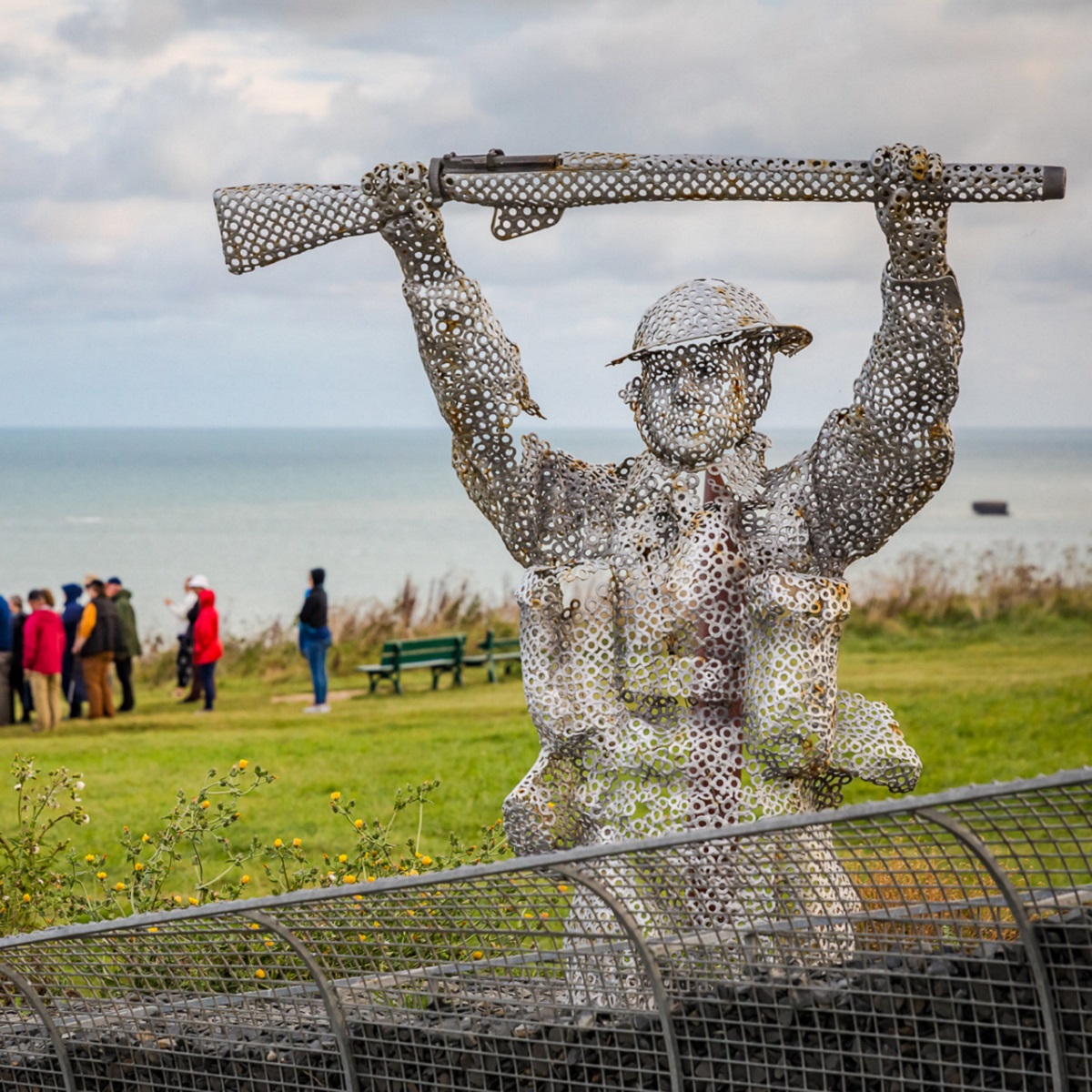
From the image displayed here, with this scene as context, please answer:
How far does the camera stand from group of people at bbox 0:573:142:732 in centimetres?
1481

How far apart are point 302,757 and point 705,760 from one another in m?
8.93

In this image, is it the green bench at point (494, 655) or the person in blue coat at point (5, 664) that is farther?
the green bench at point (494, 655)

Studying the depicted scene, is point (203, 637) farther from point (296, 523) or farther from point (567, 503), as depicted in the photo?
point (296, 523)

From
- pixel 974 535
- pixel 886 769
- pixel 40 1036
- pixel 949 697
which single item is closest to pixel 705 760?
pixel 886 769

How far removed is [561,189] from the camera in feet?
13.4

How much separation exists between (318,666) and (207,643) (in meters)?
1.16

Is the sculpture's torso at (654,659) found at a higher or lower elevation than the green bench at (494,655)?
higher

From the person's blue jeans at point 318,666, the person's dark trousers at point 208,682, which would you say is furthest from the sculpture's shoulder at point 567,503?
the person's dark trousers at point 208,682

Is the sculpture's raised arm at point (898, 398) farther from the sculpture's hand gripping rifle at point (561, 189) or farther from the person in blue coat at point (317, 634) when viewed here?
the person in blue coat at point (317, 634)

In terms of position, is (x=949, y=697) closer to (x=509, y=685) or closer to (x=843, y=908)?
(x=509, y=685)

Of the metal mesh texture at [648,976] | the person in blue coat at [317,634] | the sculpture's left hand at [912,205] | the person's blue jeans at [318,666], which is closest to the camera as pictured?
the metal mesh texture at [648,976]

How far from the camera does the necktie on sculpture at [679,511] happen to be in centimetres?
397

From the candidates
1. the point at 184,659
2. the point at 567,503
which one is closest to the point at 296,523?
the point at 184,659

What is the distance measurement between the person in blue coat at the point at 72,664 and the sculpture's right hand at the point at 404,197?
12.4 meters
